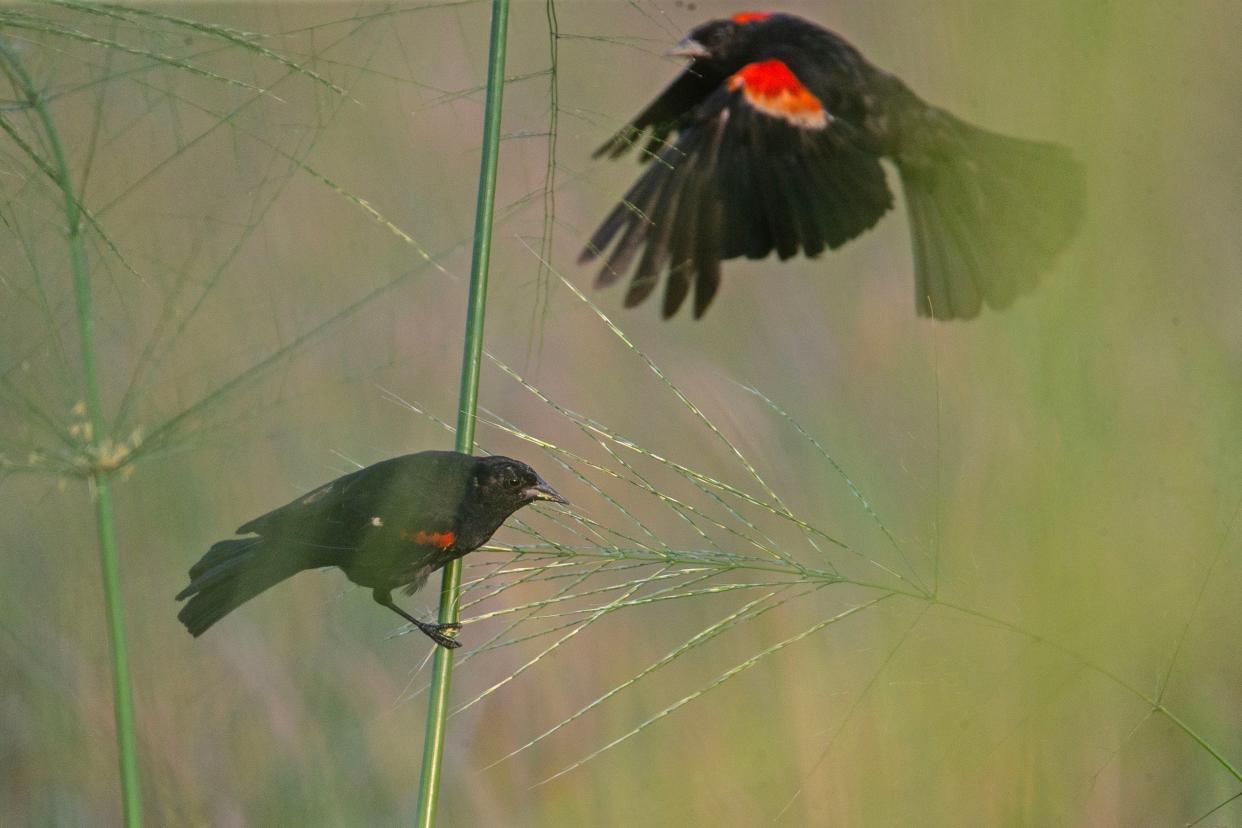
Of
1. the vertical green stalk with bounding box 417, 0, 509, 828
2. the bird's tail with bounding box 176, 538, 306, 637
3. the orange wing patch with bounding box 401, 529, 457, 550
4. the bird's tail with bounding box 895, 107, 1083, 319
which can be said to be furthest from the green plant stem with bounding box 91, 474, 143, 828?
the bird's tail with bounding box 895, 107, 1083, 319

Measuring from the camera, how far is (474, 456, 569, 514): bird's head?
4.99 feet

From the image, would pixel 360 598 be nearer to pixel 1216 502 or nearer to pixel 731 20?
pixel 1216 502

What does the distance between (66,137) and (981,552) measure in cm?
119

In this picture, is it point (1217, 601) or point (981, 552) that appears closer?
point (981, 552)

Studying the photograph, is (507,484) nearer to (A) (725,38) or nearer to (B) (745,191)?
(B) (745,191)

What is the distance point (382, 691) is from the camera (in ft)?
6.48

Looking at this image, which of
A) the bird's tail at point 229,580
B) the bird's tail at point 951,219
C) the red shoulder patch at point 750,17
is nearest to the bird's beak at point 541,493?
the bird's tail at point 229,580

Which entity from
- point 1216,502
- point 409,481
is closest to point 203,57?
point 409,481

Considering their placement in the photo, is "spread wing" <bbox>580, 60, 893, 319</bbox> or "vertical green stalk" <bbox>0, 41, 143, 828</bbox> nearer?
"vertical green stalk" <bbox>0, 41, 143, 828</bbox>

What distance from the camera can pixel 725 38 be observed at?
11.1 ft

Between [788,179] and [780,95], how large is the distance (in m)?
0.22

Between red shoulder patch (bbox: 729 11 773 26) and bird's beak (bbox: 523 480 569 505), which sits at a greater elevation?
red shoulder patch (bbox: 729 11 773 26)

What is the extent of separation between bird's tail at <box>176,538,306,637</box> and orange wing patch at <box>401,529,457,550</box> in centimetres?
14

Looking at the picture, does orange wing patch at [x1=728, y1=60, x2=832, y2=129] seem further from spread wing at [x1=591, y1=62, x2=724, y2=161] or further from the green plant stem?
the green plant stem
